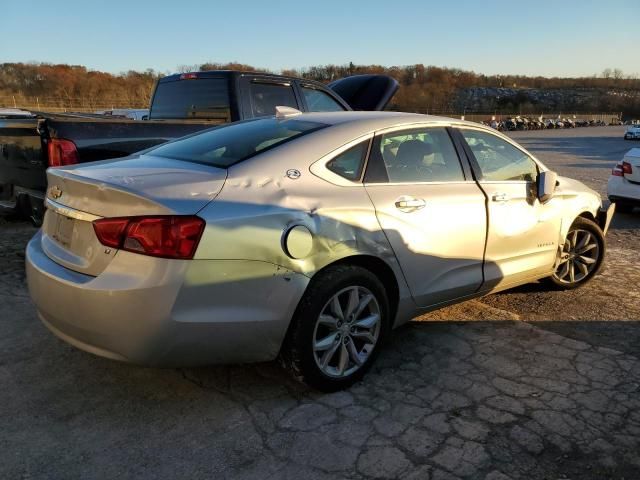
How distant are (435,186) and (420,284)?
635mm

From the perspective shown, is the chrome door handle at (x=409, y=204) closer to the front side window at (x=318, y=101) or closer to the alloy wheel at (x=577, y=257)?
the alloy wheel at (x=577, y=257)

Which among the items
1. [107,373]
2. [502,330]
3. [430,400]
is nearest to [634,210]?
[502,330]

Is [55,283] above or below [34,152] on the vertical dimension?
below

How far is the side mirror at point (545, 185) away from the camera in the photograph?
4.09 meters

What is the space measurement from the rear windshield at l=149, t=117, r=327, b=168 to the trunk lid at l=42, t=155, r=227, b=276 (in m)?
0.16

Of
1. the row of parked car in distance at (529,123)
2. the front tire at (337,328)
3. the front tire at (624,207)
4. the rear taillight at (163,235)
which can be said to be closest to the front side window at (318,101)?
the front tire at (337,328)

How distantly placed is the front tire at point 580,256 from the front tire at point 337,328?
7.55 feet

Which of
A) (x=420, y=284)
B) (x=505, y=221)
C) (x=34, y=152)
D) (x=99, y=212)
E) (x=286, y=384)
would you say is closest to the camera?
(x=99, y=212)

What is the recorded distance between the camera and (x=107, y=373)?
3156 mm

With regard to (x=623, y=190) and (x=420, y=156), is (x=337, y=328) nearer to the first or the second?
(x=420, y=156)

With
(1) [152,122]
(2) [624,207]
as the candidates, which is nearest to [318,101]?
(1) [152,122]

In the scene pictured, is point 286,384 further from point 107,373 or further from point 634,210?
point 634,210

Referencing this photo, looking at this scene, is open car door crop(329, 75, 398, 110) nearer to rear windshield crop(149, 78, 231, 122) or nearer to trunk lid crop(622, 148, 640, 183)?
rear windshield crop(149, 78, 231, 122)

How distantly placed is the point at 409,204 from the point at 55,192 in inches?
79.0
